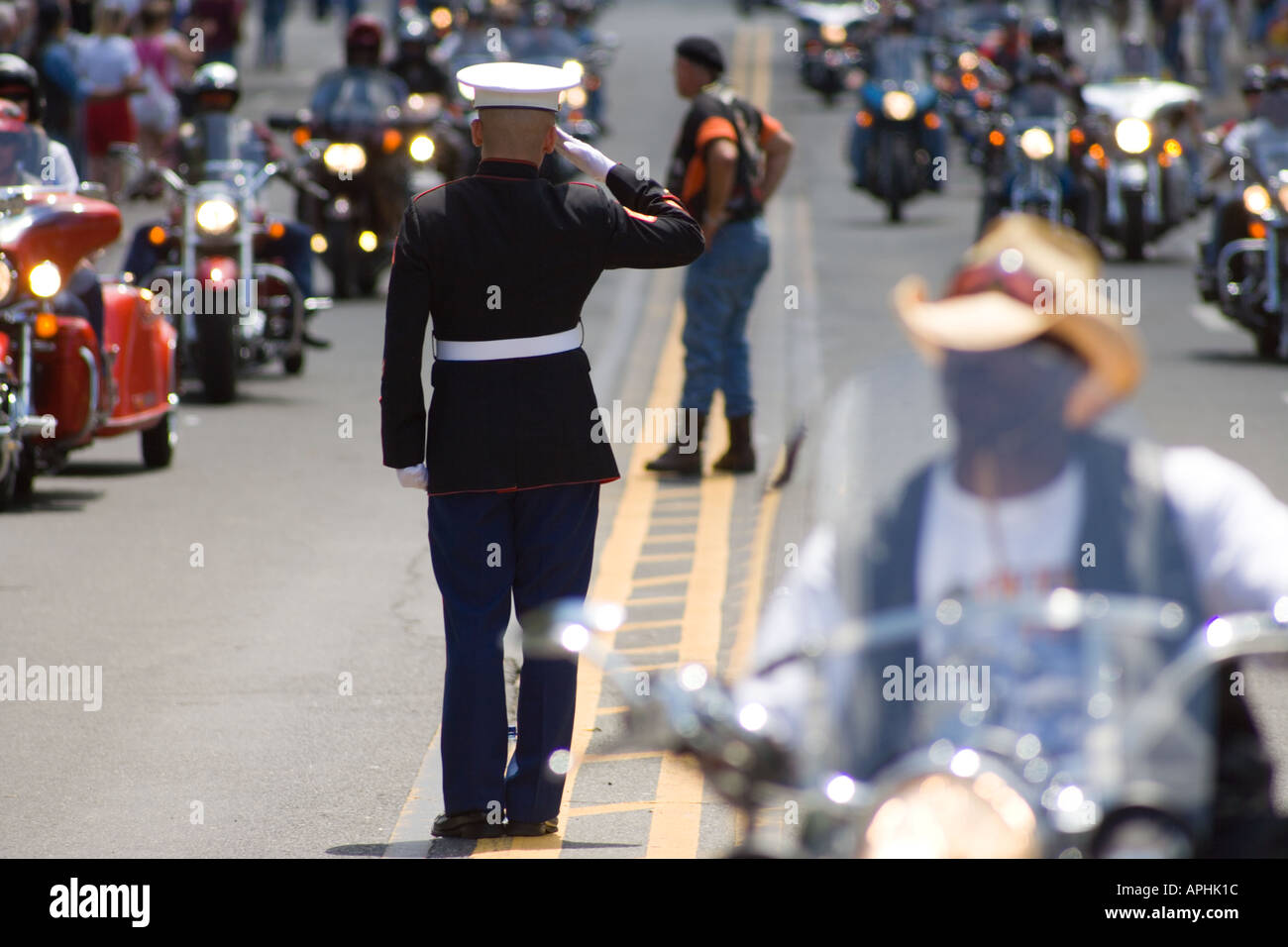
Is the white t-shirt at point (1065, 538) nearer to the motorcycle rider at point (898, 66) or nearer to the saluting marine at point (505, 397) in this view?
the saluting marine at point (505, 397)

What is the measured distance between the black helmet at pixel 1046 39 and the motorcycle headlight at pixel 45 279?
11.6 meters

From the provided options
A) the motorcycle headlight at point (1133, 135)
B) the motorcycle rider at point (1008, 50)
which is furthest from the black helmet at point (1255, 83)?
the motorcycle rider at point (1008, 50)

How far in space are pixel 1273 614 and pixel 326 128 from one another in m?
15.9

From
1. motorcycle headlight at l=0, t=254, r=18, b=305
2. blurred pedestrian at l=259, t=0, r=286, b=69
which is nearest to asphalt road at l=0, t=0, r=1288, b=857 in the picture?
motorcycle headlight at l=0, t=254, r=18, b=305

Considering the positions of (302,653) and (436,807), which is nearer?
(436,807)

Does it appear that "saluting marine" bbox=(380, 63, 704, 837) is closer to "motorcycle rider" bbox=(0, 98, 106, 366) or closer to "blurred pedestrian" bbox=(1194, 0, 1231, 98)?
A: "motorcycle rider" bbox=(0, 98, 106, 366)

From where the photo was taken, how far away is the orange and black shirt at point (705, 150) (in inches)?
425

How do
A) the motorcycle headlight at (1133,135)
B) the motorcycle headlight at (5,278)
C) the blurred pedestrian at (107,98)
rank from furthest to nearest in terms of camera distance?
the blurred pedestrian at (107,98)
the motorcycle headlight at (1133,135)
the motorcycle headlight at (5,278)

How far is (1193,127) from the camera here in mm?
20219

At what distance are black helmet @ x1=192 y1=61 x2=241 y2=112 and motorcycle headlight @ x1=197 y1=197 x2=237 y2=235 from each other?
875 mm

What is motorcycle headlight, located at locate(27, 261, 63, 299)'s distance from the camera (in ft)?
34.8

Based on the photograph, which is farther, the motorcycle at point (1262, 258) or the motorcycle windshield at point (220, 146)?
the motorcycle at point (1262, 258)
